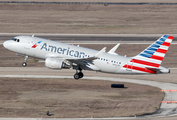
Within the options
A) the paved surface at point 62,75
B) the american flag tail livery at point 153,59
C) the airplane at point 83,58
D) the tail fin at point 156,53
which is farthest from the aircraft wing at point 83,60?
the paved surface at point 62,75

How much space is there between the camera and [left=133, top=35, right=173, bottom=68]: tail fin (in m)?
57.9

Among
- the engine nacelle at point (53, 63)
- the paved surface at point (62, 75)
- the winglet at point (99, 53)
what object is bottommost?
the paved surface at point (62, 75)

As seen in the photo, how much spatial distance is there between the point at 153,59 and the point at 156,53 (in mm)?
1138

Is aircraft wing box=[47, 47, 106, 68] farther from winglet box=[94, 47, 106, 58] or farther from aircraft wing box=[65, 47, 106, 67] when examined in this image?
winglet box=[94, 47, 106, 58]

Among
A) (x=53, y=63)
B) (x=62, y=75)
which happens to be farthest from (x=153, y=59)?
(x=62, y=75)

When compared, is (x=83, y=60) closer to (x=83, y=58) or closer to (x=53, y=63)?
(x=83, y=58)

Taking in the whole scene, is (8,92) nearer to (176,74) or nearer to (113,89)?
(113,89)

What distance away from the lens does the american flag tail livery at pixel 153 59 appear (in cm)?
5791

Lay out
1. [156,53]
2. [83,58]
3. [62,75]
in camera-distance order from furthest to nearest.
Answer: [62,75] → [83,58] → [156,53]

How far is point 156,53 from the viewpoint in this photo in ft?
192

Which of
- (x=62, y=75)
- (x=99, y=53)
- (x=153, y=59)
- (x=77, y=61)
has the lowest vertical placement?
(x=62, y=75)

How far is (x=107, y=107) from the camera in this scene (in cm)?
5622

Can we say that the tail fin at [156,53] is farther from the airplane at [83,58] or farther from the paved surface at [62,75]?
the paved surface at [62,75]

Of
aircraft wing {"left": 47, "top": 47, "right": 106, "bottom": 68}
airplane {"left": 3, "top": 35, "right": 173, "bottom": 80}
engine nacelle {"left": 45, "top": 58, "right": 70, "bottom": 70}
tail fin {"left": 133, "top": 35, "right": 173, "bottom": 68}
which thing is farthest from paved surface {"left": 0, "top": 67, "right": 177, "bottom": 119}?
engine nacelle {"left": 45, "top": 58, "right": 70, "bottom": 70}
